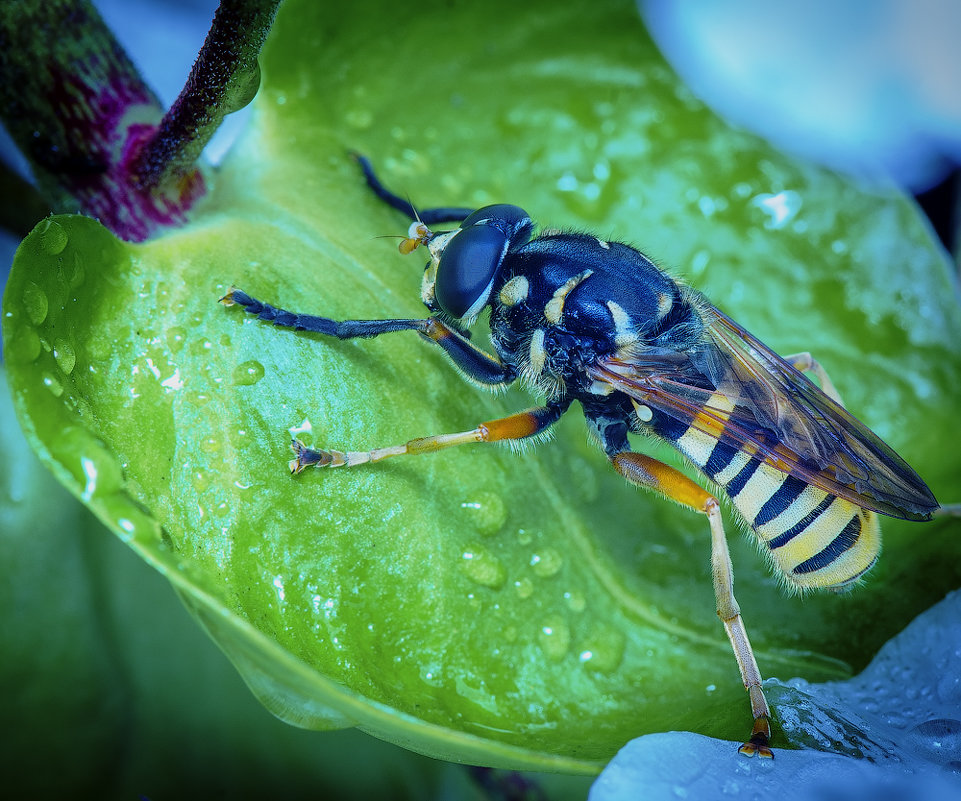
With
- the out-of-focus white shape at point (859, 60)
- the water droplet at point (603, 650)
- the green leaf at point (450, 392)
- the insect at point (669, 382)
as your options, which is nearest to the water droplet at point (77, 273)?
the green leaf at point (450, 392)

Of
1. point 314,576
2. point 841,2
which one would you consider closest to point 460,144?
point 314,576

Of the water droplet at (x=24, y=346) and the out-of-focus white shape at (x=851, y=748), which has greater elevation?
the water droplet at (x=24, y=346)

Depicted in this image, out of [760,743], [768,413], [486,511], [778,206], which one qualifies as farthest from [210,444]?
[778,206]

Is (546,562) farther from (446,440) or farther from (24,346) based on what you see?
(24,346)

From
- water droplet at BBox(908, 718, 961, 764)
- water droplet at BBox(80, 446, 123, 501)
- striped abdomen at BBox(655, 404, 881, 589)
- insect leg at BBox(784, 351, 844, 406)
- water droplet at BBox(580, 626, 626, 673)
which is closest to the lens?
water droplet at BBox(80, 446, 123, 501)

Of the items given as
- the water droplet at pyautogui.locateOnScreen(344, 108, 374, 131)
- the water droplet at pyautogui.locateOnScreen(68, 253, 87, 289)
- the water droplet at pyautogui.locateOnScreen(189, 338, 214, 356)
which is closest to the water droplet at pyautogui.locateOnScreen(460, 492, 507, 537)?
the water droplet at pyautogui.locateOnScreen(189, 338, 214, 356)

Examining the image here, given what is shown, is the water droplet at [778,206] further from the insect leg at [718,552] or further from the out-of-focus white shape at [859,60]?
the insect leg at [718,552]

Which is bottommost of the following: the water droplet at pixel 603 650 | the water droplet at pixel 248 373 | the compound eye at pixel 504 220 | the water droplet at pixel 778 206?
the water droplet at pixel 603 650

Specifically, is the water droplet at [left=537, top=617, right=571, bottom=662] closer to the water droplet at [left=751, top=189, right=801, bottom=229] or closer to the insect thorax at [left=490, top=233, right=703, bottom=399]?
the insect thorax at [left=490, top=233, right=703, bottom=399]
